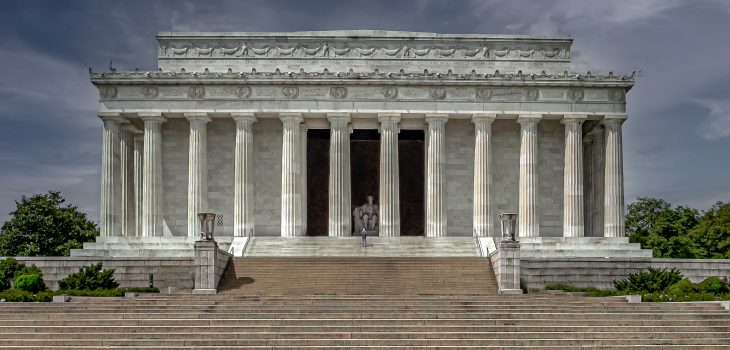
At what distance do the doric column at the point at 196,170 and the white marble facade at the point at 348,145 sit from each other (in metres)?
0.09

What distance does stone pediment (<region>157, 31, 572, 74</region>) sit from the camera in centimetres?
6812

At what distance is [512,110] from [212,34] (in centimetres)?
2176

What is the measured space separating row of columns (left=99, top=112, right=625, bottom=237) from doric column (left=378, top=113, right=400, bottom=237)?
0.22 feet

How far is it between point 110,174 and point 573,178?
101 feet

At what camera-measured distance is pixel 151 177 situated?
64500mm

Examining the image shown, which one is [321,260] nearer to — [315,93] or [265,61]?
[315,93]

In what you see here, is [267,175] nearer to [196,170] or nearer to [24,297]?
[196,170]

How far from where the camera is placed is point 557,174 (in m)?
67.7

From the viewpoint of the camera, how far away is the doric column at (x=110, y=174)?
6412cm

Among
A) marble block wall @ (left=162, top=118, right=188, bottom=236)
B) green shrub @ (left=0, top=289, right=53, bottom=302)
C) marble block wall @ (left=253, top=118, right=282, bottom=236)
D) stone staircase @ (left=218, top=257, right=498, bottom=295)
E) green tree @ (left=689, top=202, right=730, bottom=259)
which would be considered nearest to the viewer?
green shrub @ (left=0, top=289, right=53, bottom=302)

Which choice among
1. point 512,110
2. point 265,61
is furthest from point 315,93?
point 512,110

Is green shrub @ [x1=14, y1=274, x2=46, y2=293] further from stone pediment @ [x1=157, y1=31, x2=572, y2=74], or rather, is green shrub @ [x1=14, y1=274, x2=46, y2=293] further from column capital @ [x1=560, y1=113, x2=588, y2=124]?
column capital @ [x1=560, y1=113, x2=588, y2=124]

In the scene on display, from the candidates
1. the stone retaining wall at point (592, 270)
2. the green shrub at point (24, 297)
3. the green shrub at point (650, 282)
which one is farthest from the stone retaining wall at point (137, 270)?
the green shrub at point (650, 282)

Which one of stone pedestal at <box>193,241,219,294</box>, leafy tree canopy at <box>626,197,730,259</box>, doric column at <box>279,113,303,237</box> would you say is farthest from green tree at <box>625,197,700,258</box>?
stone pedestal at <box>193,241,219,294</box>
